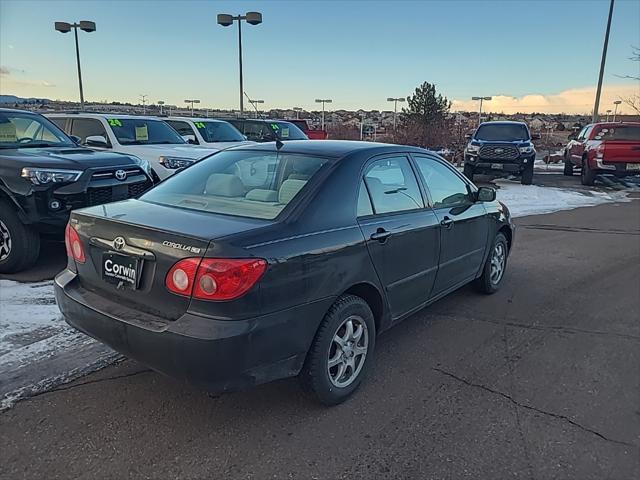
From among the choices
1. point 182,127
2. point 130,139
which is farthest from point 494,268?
point 182,127

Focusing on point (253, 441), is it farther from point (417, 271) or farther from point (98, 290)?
point (417, 271)

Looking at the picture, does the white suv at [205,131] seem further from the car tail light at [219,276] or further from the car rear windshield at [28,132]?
the car tail light at [219,276]

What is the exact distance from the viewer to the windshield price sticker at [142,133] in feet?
30.5

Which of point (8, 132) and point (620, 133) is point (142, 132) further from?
point (620, 133)

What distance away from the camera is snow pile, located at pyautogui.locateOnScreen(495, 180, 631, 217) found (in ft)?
39.0

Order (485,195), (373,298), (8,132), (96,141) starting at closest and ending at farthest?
(373,298) → (485,195) → (8,132) → (96,141)

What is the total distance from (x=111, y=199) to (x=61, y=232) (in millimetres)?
681

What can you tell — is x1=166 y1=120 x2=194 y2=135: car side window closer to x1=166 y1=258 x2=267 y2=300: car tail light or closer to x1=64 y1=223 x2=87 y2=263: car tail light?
x1=64 y1=223 x2=87 y2=263: car tail light

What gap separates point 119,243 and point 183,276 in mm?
522

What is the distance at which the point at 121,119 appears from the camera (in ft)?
30.1

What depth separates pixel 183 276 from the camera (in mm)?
2609

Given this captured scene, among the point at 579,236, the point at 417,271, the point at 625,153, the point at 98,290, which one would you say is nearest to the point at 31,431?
the point at 98,290

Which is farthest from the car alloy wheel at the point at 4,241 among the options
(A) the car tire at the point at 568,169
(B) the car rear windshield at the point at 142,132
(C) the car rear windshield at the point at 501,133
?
(A) the car tire at the point at 568,169

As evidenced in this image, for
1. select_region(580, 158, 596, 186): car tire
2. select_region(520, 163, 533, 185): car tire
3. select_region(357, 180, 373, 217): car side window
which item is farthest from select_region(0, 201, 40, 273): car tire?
select_region(580, 158, 596, 186): car tire
